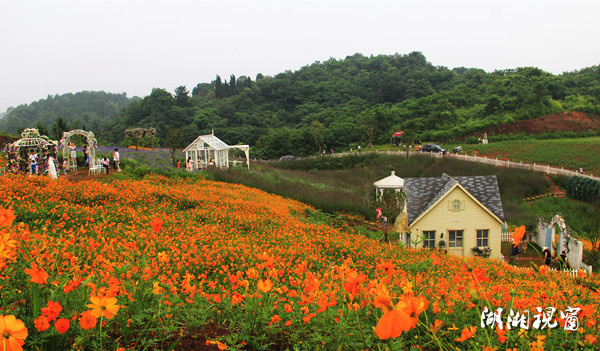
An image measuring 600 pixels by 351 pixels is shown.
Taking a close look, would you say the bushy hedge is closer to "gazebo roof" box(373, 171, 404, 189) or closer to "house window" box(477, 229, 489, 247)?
"gazebo roof" box(373, 171, 404, 189)

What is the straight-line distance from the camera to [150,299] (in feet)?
11.7

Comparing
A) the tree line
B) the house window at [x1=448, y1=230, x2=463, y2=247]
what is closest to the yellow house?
the house window at [x1=448, y1=230, x2=463, y2=247]

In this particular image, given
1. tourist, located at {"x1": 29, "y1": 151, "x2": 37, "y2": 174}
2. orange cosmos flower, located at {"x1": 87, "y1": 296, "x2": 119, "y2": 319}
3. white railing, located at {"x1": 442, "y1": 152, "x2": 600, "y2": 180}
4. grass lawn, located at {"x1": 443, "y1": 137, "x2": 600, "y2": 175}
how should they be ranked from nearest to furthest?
1. orange cosmos flower, located at {"x1": 87, "y1": 296, "x2": 119, "y2": 319}
2. tourist, located at {"x1": 29, "y1": 151, "x2": 37, "y2": 174}
3. white railing, located at {"x1": 442, "y1": 152, "x2": 600, "y2": 180}
4. grass lawn, located at {"x1": 443, "y1": 137, "x2": 600, "y2": 175}

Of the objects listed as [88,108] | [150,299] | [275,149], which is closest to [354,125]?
[275,149]

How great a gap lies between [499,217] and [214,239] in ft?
46.1

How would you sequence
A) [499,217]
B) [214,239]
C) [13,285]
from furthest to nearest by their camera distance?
[499,217], [214,239], [13,285]

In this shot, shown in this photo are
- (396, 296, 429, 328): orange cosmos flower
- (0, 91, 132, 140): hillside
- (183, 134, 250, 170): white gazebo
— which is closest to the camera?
(396, 296, 429, 328): orange cosmos flower

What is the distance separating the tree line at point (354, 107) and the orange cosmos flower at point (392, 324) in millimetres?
30049

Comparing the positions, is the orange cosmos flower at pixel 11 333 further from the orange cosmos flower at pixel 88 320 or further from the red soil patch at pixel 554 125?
the red soil patch at pixel 554 125

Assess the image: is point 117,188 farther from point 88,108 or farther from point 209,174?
point 88,108

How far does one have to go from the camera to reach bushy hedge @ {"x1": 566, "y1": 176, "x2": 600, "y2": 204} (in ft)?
104

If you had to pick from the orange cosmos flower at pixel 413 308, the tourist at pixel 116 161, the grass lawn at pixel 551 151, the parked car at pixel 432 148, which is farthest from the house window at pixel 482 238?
the parked car at pixel 432 148

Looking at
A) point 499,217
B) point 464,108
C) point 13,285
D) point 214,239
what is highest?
point 464,108

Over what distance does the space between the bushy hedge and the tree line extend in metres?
22.1
